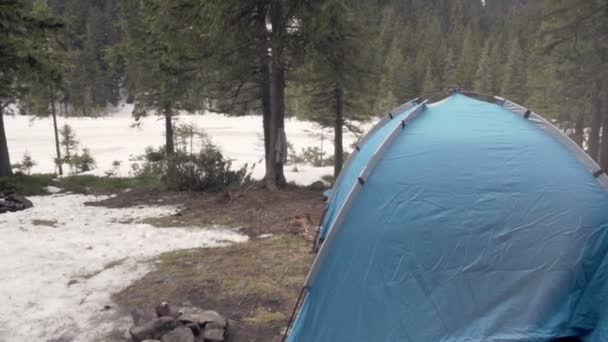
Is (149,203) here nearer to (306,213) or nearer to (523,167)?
(306,213)

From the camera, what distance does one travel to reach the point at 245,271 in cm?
560

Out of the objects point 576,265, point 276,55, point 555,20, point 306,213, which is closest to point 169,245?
point 306,213

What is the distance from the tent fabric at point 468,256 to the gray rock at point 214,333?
0.76 metres

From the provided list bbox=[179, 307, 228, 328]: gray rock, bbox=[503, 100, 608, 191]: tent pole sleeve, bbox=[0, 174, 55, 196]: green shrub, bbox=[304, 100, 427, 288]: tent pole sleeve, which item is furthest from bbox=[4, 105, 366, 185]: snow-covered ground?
bbox=[179, 307, 228, 328]: gray rock

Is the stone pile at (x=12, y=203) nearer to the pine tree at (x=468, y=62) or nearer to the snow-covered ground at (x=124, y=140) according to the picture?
the snow-covered ground at (x=124, y=140)

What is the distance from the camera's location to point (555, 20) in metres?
14.3

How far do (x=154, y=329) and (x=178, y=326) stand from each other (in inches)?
8.3

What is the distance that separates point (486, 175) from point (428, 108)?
1.22m

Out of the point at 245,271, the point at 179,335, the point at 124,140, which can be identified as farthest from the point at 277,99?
the point at 124,140

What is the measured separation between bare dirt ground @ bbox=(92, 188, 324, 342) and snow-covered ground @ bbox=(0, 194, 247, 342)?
284 mm

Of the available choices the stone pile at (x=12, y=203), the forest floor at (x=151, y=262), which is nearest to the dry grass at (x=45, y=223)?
the forest floor at (x=151, y=262)

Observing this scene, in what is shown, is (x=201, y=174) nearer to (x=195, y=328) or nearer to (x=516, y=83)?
(x=195, y=328)

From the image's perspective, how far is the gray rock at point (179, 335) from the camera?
147 inches

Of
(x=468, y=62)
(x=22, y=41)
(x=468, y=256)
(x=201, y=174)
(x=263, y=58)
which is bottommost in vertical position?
(x=201, y=174)
